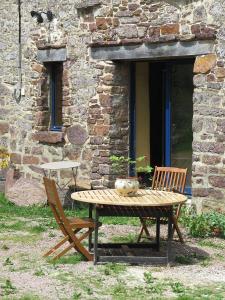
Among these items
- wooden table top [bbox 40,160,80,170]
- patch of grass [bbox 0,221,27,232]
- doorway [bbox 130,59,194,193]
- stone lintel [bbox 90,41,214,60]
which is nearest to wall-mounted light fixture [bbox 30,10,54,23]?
stone lintel [bbox 90,41,214,60]

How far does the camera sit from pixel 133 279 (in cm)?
687

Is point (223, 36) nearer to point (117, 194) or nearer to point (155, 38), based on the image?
point (155, 38)

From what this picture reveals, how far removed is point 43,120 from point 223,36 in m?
4.22

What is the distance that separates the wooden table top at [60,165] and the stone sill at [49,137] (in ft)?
1.36

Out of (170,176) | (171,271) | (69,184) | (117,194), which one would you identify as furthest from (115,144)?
(171,271)

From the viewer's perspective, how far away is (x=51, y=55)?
12.1m

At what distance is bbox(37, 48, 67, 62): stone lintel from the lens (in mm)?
11867

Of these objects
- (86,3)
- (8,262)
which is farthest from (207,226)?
(86,3)

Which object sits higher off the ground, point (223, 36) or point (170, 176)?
point (223, 36)

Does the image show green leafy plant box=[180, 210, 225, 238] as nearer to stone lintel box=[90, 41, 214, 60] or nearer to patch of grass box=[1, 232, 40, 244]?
patch of grass box=[1, 232, 40, 244]

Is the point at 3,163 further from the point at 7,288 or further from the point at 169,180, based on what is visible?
the point at 7,288

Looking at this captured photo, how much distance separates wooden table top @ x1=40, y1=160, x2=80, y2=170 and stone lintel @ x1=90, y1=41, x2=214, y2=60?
174 cm

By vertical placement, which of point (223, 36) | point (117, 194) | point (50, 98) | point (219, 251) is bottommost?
point (219, 251)

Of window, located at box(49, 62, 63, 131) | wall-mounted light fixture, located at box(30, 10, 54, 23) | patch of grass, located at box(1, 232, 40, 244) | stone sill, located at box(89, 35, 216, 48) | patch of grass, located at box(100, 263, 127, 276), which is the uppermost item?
wall-mounted light fixture, located at box(30, 10, 54, 23)
